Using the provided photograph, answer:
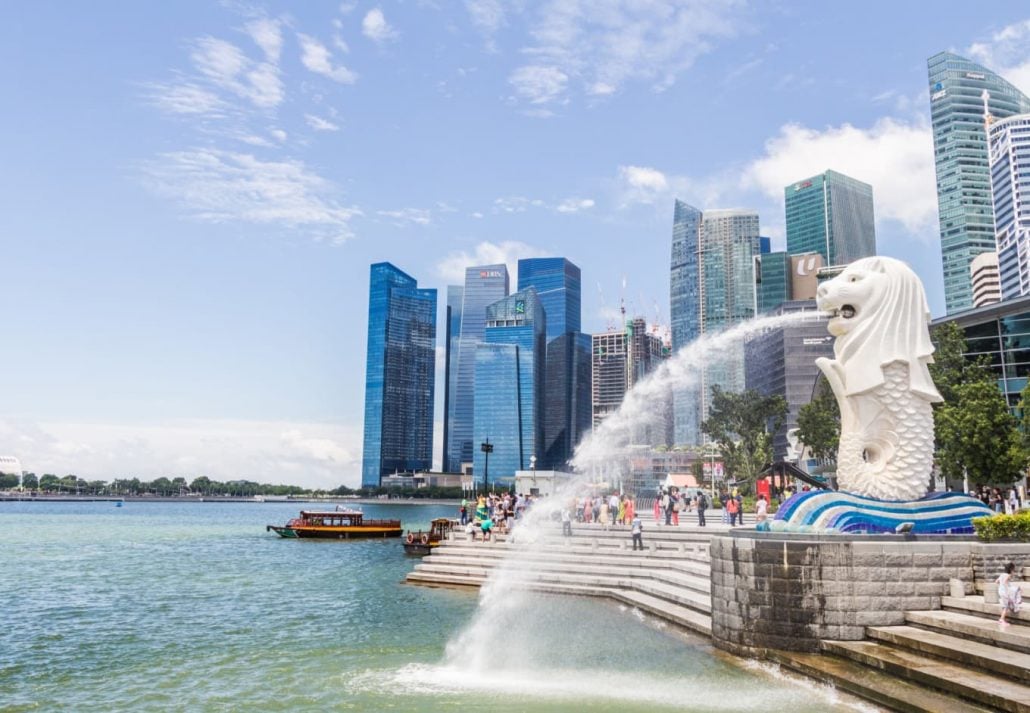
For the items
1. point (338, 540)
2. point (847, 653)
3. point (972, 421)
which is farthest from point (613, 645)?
point (338, 540)

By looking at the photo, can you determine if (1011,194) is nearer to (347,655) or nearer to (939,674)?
(939,674)

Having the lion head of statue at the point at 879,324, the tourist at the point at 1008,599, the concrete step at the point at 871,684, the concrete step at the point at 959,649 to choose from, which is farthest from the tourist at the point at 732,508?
the tourist at the point at 1008,599

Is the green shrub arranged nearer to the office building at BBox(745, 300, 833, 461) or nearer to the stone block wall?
the stone block wall

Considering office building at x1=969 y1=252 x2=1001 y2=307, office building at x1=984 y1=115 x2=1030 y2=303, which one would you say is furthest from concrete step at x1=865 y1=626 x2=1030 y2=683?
office building at x1=969 y1=252 x2=1001 y2=307

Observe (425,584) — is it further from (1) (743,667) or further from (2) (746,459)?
(2) (746,459)

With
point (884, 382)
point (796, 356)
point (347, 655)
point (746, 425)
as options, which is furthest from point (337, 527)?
point (796, 356)

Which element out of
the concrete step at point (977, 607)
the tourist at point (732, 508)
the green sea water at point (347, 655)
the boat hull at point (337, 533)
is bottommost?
the boat hull at point (337, 533)

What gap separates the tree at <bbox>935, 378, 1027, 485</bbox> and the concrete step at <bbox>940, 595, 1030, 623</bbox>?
20.1m

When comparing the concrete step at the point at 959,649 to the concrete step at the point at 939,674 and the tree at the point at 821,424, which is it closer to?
the concrete step at the point at 939,674

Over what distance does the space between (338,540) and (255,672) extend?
158 ft

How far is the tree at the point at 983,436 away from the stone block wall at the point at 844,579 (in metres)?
19.0

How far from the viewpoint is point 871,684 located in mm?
12273

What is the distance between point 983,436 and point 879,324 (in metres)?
18.2

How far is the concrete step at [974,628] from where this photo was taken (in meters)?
11.7
